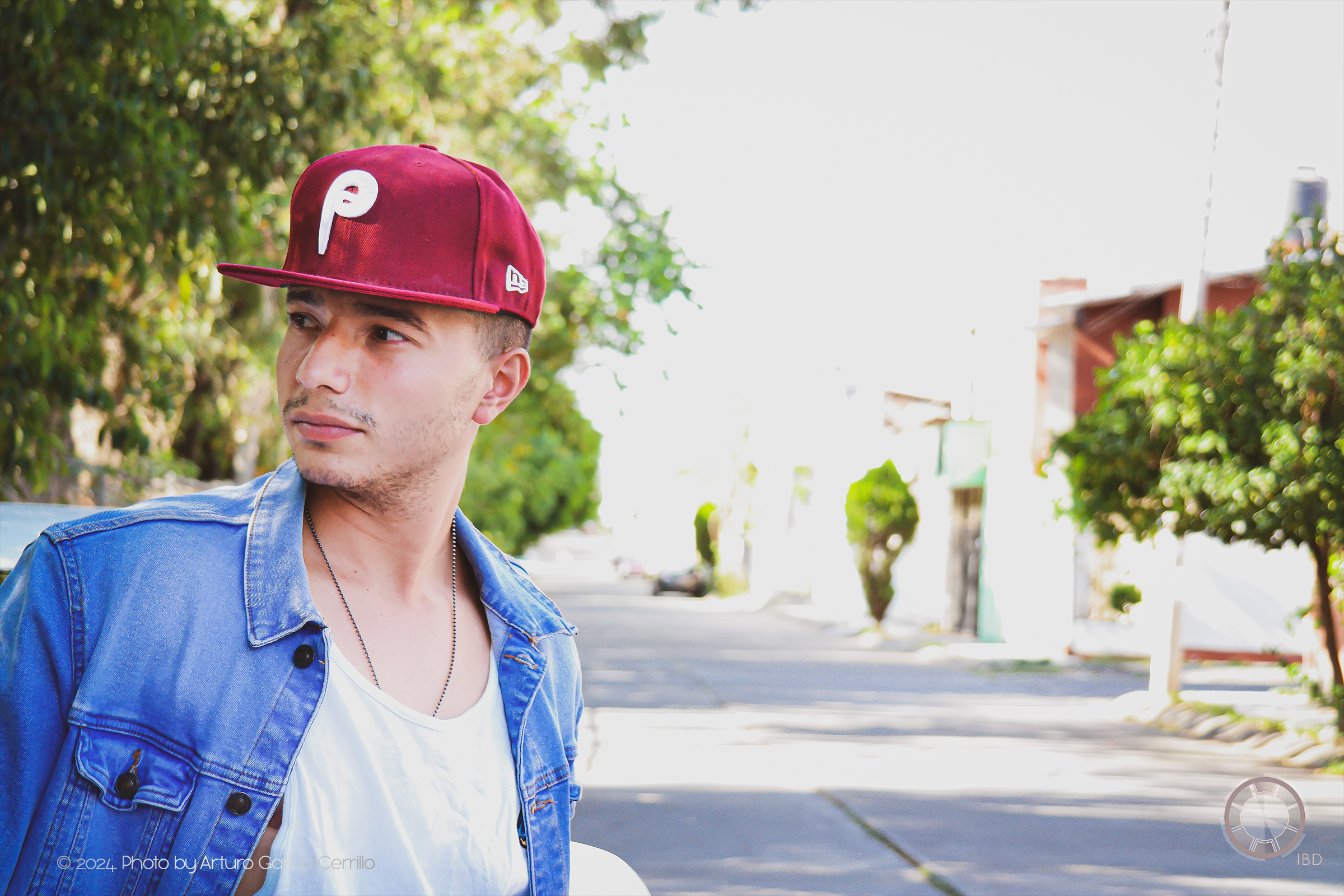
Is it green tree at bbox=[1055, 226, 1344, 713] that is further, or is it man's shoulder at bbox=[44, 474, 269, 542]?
green tree at bbox=[1055, 226, 1344, 713]

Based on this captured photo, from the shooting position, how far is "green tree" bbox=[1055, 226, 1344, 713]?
1067 cm

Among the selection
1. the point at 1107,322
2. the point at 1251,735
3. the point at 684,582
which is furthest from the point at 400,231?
the point at 684,582

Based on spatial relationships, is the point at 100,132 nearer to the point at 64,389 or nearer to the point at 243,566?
the point at 64,389

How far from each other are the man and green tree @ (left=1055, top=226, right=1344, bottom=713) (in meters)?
10.2

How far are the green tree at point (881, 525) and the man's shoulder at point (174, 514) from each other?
26292 mm

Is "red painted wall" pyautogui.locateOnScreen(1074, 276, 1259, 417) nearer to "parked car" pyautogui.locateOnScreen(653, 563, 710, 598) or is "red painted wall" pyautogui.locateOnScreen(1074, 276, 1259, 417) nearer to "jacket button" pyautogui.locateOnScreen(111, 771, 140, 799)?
"jacket button" pyautogui.locateOnScreen(111, 771, 140, 799)

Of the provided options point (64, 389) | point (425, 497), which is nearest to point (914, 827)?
point (64, 389)

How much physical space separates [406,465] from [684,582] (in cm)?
4768

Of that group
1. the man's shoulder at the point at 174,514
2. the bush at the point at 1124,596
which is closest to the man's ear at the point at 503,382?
the man's shoulder at the point at 174,514

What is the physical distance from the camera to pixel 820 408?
46625mm

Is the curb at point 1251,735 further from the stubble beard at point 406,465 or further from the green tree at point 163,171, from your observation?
the stubble beard at point 406,465

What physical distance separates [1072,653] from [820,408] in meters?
25.8

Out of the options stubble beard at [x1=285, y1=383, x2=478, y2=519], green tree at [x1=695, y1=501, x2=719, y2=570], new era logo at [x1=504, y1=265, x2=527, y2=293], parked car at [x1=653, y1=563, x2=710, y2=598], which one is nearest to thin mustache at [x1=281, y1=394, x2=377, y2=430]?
stubble beard at [x1=285, y1=383, x2=478, y2=519]

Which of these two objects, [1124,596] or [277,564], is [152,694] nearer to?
[277,564]
